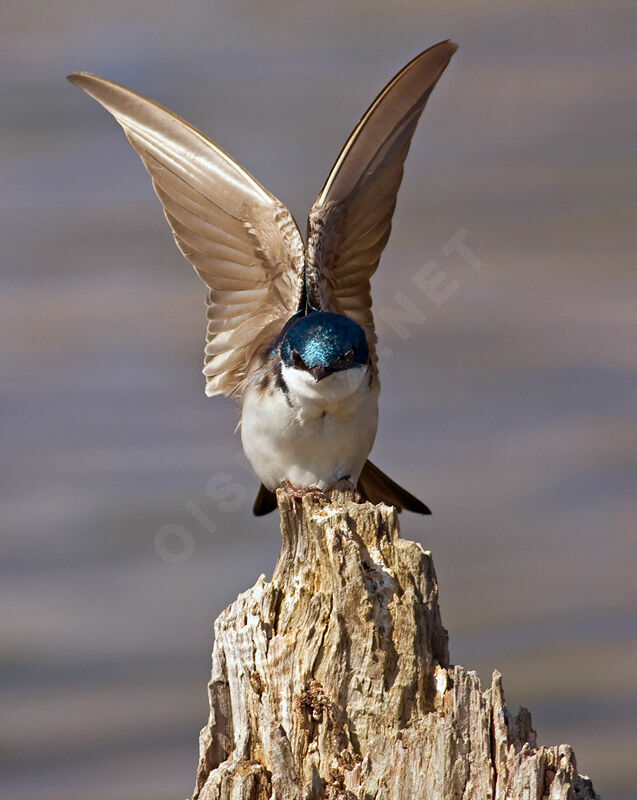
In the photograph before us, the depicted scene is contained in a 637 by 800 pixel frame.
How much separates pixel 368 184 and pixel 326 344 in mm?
1060

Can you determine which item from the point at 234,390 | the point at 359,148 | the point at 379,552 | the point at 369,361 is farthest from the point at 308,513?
the point at 359,148

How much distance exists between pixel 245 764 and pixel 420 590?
1.97 ft

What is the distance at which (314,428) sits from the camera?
13.3 ft

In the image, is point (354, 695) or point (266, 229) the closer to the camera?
point (354, 695)

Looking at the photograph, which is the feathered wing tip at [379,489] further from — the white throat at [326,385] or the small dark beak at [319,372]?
the small dark beak at [319,372]

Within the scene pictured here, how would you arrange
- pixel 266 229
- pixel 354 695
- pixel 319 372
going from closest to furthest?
pixel 354 695 → pixel 319 372 → pixel 266 229

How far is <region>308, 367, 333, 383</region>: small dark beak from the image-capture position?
12.6 feet

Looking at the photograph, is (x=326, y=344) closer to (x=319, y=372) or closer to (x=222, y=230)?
(x=319, y=372)

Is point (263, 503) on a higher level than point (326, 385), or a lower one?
higher

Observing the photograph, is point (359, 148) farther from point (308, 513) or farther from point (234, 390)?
point (308, 513)

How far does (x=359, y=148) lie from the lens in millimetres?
4652

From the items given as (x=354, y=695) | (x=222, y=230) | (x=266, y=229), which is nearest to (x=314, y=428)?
(x=266, y=229)

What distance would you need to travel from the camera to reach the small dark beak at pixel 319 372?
3.84 meters

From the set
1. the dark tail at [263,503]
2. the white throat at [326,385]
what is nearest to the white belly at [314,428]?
the white throat at [326,385]
